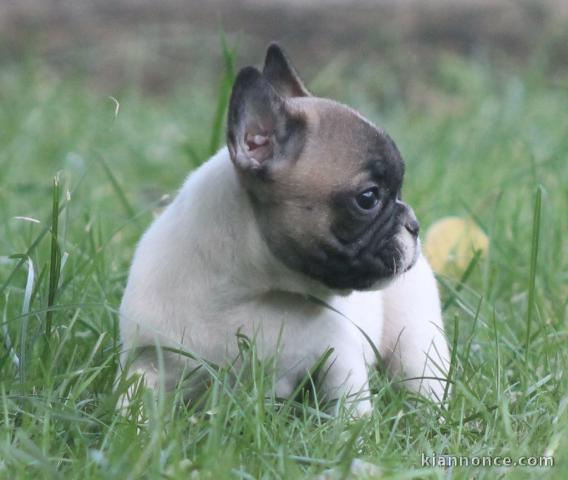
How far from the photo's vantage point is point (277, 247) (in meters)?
2.97

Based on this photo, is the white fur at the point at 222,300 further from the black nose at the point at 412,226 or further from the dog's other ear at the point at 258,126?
the black nose at the point at 412,226

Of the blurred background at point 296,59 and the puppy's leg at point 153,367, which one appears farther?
the blurred background at point 296,59

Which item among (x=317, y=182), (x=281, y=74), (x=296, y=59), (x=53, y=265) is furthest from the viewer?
(x=296, y=59)

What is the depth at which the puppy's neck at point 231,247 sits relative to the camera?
9.87 ft

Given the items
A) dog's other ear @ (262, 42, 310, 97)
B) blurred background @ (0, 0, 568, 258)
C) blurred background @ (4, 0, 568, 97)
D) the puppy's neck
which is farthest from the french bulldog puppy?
blurred background @ (4, 0, 568, 97)

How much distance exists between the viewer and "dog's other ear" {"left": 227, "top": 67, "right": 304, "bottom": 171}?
2.90 meters

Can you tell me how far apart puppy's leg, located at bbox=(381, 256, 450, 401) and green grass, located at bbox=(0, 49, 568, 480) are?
→ 12cm

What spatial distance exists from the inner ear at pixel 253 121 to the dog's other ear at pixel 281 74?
36cm

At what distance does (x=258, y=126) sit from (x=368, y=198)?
360mm

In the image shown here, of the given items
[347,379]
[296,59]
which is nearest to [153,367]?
[347,379]

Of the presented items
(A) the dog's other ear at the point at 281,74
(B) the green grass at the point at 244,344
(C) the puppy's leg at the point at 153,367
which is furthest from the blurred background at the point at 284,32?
(C) the puppy's leg at the point at 153,367

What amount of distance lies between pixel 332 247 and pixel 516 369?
0.75m

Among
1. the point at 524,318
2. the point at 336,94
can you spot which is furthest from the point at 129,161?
the point at 524,318

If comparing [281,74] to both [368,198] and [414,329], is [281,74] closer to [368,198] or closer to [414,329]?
[368,198]
